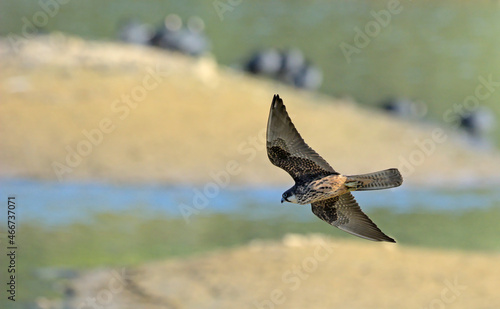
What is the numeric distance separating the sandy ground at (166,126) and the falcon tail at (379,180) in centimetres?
1182

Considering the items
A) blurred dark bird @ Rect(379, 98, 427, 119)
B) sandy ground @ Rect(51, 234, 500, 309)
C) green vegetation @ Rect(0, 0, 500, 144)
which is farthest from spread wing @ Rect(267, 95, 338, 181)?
green vegetation @ Rect(0, 0, 500, 144)

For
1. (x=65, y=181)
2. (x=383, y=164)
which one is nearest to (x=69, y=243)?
(x=65, y=181)

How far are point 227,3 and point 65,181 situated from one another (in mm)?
12276

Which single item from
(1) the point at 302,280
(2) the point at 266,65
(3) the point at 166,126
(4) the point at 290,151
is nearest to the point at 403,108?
(2) the point at 266,65

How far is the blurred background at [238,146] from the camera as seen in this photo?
42.3 feet

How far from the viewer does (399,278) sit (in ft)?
43.1

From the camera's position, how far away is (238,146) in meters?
18.3

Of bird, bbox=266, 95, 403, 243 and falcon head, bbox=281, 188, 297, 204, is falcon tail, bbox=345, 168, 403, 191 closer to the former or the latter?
bird, bbox=266, 95, 403, 243

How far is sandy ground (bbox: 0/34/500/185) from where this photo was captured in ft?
57.1

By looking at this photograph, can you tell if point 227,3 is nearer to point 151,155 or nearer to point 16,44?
point 16,44

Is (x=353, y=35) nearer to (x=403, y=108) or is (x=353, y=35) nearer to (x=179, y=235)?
(x=403, y=108)

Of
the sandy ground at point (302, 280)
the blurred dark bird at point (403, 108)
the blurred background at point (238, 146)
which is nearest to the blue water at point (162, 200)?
the blurred background at point (238, 146)

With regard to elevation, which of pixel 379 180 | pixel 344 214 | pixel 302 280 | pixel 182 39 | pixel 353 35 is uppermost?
pixel 353 35

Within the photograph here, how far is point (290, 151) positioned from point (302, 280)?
717 cm
